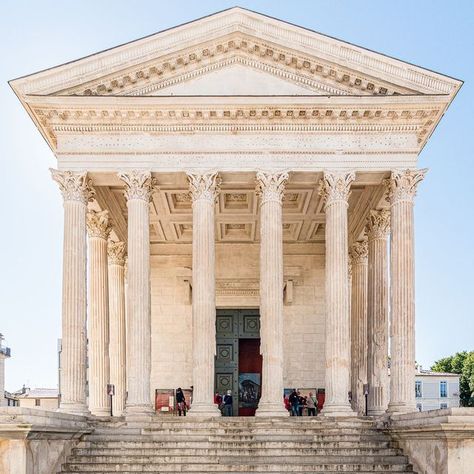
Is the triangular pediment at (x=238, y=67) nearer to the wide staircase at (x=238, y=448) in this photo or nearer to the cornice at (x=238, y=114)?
the cornice at (x=238, y=114)

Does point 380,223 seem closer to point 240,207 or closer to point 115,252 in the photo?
point 240,207

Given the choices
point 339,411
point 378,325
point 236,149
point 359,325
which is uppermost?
point 236,149

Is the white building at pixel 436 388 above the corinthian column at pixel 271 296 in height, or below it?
below

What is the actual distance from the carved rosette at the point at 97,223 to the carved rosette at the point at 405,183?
36.9 ft

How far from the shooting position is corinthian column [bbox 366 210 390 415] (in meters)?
30.2

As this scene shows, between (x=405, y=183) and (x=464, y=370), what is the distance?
6347 centimetres

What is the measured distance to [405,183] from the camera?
2720 centimetres

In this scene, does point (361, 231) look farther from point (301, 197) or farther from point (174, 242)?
point (174, 242)

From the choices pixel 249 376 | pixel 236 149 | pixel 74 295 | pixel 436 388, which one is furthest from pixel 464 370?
pixel 74 295

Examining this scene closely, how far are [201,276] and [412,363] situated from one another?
24.5 feet

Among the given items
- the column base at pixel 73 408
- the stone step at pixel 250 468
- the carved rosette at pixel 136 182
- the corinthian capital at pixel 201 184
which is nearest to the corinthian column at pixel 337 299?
the stone step at pixel 250 468

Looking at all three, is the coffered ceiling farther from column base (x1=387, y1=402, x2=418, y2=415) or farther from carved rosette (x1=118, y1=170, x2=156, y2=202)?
column base (x1=387, y1=402, x2=418, y2=415)

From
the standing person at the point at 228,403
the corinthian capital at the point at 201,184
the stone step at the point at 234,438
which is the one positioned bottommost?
the stone step at the point at 234,438

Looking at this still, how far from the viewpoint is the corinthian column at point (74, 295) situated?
86.1 ft
